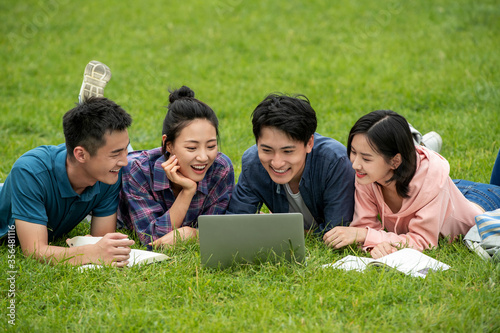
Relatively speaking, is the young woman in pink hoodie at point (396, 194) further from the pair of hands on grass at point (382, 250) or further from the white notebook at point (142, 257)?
the white notebook at point (142, 257)

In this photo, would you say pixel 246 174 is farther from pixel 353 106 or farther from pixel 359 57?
pixel 359 57

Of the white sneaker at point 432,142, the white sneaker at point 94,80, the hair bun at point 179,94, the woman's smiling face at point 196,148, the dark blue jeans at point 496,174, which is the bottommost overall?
the dark blue jeans at point 496,174

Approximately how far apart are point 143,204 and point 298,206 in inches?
44.2

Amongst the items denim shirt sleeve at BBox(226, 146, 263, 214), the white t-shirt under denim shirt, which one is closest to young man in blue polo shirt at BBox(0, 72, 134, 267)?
denim shirt sleeve at BBox(226, 146, 263, 214)

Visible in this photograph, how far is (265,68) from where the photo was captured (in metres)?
8.80

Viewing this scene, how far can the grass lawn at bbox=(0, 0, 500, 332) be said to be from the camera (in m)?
2.77

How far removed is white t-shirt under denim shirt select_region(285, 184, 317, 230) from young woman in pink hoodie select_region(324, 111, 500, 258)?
379mm

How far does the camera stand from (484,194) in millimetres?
4016

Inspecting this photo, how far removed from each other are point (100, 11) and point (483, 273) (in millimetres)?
10513

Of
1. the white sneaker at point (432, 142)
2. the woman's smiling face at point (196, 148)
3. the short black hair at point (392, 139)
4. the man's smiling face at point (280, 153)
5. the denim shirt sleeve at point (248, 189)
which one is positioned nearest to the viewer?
the short black hair at point (392, 139)

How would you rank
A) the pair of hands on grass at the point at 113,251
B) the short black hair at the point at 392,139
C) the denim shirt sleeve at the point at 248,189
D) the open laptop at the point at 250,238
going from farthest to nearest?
the denim shirt sleeve at the point at 248,189 → the short black hair at the point at 392,139 → the pair of hands on grass at the point at 113,251 → the open laptop at the point at 250,238

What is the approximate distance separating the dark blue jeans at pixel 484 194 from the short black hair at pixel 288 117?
135 cm

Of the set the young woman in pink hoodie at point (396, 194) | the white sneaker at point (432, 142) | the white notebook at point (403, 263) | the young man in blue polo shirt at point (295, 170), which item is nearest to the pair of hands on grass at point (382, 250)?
the young woman in pink hoodie at point (396, 194)

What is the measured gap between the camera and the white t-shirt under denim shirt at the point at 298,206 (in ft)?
12.9
